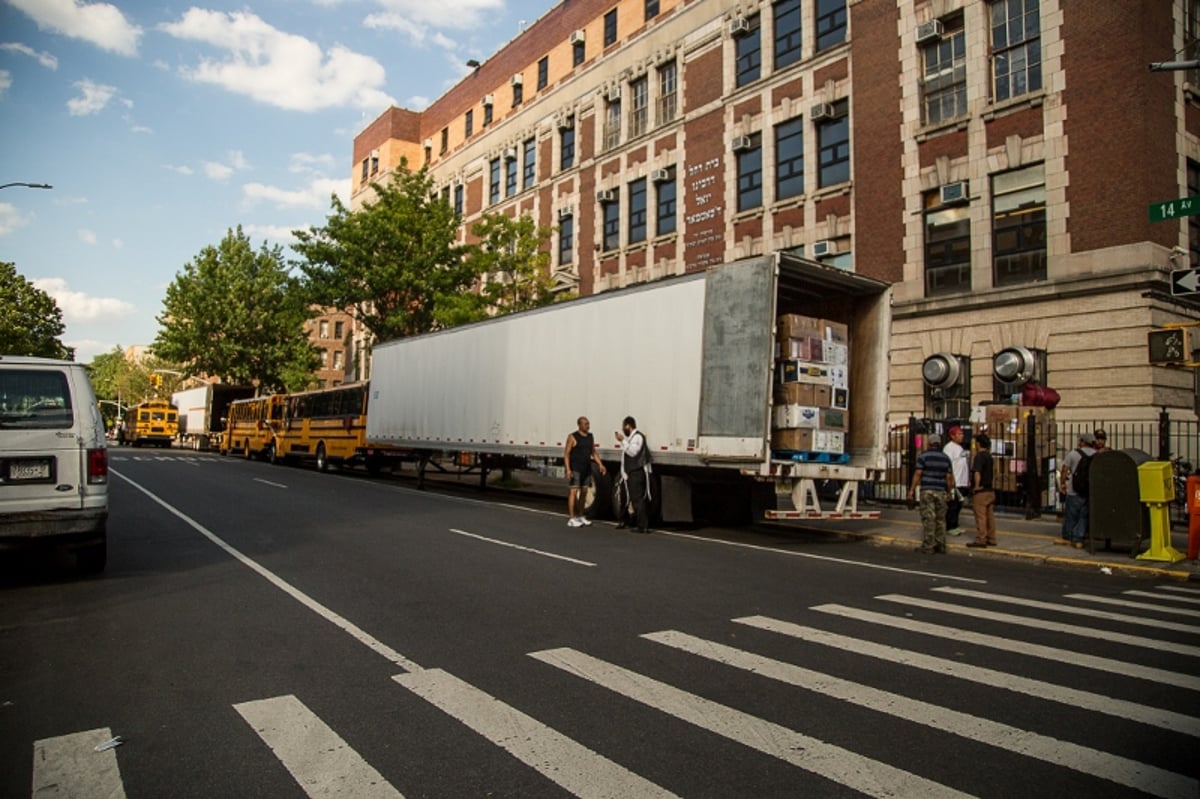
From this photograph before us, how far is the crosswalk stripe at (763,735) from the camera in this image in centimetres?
354

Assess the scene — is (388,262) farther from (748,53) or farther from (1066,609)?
(1066,609)

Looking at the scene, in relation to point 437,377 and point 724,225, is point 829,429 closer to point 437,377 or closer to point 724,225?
point 437,377

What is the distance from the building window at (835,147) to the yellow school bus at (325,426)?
1658 centimetres

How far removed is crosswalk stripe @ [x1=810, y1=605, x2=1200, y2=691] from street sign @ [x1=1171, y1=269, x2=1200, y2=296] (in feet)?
23.1

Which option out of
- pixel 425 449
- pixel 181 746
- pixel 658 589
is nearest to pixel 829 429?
pixel 658 589

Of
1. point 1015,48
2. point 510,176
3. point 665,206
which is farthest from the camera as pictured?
point 510,176

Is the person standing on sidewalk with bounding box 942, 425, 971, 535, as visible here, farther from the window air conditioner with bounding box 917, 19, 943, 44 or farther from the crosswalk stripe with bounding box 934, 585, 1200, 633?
the window air conditioner with bounding box 917, 19, 943, 44

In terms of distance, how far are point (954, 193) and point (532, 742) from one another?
20.3 meters

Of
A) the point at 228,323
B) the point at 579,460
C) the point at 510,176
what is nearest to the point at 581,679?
the point at 579,460

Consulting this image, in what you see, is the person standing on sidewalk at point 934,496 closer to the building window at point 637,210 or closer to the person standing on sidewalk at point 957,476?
the person standing on sidewalk at point 957,476

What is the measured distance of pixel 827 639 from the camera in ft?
20.2

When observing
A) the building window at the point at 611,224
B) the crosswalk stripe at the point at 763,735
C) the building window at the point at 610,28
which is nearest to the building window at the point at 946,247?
the building window at the point at 611,224

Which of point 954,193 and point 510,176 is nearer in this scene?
point 954,193

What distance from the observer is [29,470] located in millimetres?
7621
